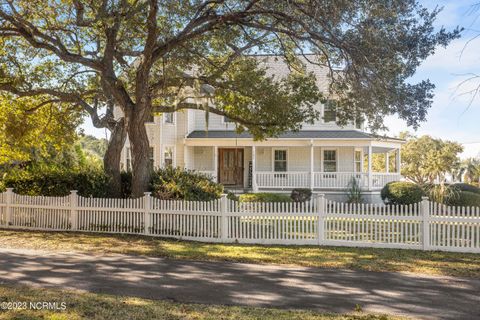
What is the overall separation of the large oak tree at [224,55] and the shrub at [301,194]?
810 centimetres

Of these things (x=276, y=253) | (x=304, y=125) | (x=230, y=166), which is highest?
(x=304, y=125)

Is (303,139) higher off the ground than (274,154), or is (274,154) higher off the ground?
(303,139)

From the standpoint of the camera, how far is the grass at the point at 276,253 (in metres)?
9.75

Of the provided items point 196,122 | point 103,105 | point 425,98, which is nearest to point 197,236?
point 425,98

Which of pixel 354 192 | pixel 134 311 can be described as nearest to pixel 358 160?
pixel 354 192

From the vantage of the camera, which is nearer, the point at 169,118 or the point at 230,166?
the point at 169,118

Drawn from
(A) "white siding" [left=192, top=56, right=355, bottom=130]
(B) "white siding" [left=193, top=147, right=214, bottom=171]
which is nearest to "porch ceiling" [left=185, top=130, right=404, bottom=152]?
(A) "white siding" [left=192, top=56, right=355, bottom=130]

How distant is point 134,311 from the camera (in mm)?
6133

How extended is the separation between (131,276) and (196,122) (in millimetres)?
22095

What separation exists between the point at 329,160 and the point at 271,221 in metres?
16.1

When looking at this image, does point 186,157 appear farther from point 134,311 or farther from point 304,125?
point 134,311

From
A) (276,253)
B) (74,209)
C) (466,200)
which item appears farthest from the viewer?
(466,200)

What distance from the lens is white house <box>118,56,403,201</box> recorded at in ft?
84.6

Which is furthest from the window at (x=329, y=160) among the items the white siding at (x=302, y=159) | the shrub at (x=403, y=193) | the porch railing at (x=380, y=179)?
the shrub at (x=403, y=193)
